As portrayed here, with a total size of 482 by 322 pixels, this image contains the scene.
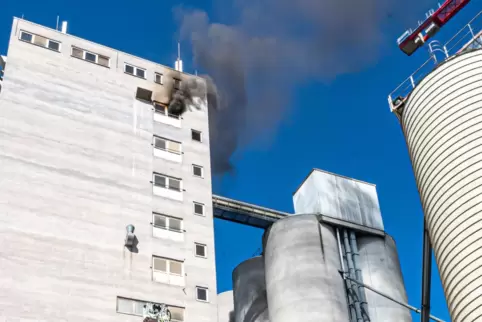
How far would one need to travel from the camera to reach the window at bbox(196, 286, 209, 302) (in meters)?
35.2

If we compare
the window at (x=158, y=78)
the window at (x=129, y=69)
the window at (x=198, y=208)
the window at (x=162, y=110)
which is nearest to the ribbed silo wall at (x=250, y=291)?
the window at (x=198, y=208)

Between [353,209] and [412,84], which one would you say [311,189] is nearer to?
[353,209]

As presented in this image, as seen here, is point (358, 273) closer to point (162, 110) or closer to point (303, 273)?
point (303, 273)

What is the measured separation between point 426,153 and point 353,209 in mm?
12633

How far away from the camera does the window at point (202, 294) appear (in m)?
35.2

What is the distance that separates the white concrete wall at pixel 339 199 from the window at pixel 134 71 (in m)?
12.2

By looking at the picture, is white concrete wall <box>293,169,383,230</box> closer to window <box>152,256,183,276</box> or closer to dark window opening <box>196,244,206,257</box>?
dark window opening <box>196,244,206,257</box>

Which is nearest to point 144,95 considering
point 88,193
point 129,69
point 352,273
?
point 129,69

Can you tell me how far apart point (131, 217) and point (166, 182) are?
135 inches

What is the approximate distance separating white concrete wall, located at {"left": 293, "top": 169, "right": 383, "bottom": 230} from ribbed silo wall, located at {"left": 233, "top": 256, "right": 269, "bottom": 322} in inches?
185

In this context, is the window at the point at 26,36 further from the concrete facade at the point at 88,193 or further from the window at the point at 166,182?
the window at the point at 166,182

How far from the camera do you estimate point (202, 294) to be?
116 feet

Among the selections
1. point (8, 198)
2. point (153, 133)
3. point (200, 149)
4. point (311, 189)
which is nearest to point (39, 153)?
point (8, 198)

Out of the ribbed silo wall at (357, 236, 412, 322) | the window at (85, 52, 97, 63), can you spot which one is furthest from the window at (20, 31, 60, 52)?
the ribbed silo wall at (357, 236, 412, 322)
